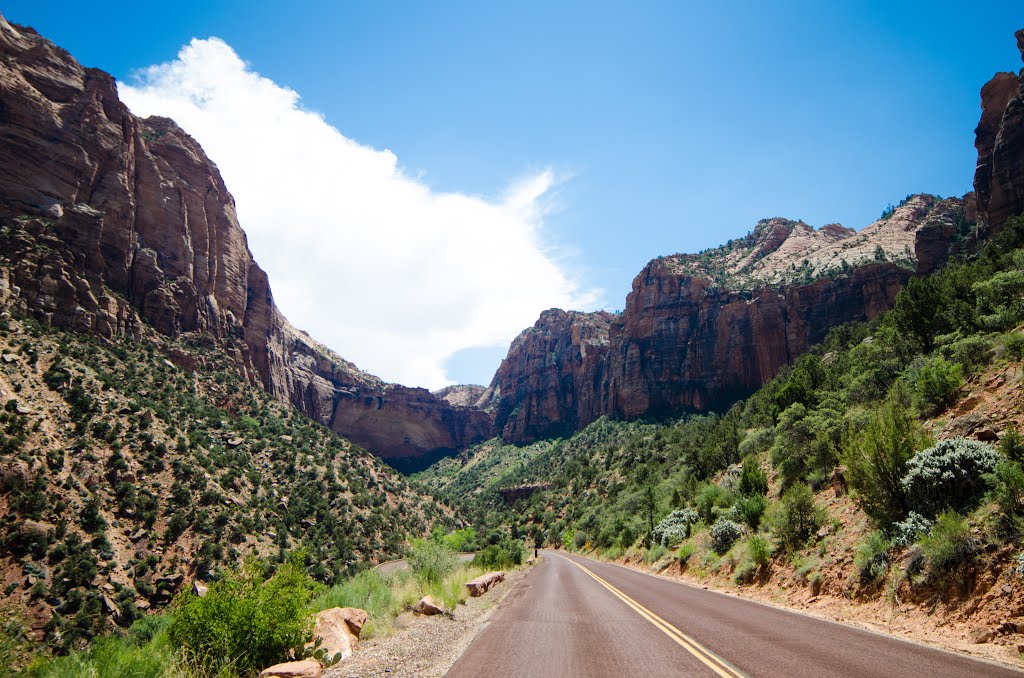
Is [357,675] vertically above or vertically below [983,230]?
below

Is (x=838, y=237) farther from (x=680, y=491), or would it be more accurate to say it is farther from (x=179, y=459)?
(x=179, y=459)

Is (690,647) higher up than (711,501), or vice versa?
(711,501)

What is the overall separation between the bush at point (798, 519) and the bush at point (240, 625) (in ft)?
42.3

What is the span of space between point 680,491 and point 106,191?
246 feet

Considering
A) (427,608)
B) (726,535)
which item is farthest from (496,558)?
(427,608)

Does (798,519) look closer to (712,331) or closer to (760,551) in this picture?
(760,551)

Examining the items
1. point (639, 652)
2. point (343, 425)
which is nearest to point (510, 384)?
point (343, 425)

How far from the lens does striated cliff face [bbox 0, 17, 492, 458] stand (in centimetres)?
4769

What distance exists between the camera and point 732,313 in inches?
3804

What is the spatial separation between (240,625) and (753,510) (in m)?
17.2

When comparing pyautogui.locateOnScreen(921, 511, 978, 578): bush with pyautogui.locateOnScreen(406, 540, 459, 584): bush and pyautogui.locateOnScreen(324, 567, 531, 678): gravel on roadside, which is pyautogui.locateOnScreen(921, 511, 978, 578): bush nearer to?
pyautogui.locateOnScreen(324, 567, 531, 678): gravel on roadside

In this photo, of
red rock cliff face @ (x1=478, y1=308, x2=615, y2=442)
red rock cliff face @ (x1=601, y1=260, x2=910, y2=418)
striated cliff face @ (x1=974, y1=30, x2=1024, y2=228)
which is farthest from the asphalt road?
red rock cliff face @ (x1=478, y1=308, x2=615, y2=442)

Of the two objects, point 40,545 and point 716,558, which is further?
point 40,545

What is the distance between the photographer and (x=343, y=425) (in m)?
134
